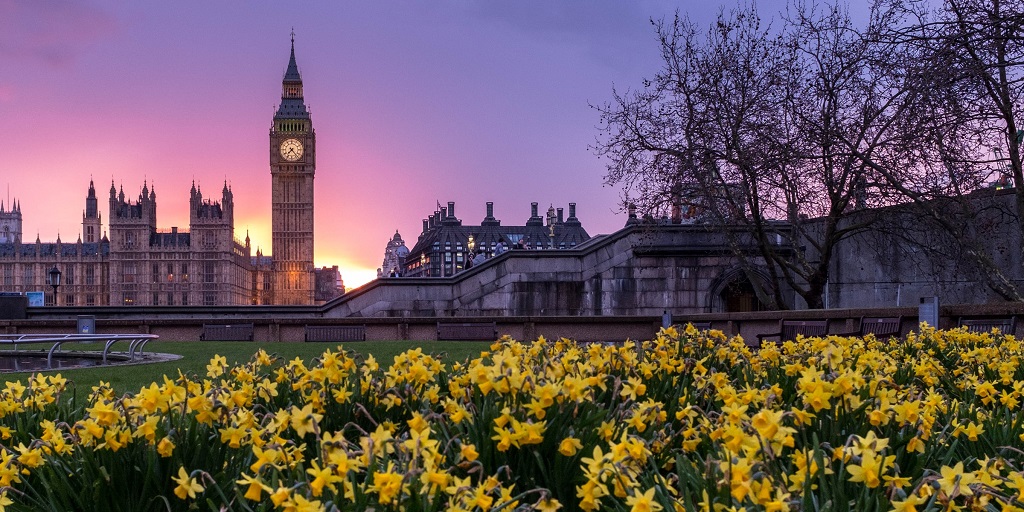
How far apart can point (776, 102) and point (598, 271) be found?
7.80m

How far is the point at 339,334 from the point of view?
2062 centimetres

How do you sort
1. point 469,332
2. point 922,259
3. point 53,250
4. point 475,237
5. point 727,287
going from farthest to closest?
point 53,250 → point 475,237 → point 727,287 → point 469,332 → point 922,259

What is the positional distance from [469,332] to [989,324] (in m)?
11.5

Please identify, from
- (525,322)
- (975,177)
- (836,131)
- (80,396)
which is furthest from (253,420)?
(525,322)

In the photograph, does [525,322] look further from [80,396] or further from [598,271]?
[80,396]

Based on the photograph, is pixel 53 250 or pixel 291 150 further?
pixel 291 150

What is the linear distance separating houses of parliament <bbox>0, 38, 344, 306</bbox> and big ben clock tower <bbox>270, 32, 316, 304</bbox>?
149 millimetres

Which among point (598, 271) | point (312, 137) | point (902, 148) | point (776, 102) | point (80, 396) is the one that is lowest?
point (80, 396)

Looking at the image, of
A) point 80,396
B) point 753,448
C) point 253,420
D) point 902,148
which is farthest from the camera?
point 902,148

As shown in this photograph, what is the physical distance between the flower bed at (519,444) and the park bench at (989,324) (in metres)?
5.72

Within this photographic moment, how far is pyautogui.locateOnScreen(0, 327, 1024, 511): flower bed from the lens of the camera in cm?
216

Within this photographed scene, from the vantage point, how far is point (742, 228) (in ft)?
63.7

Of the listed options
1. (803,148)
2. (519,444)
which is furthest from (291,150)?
(519,444)

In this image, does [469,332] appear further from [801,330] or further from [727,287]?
[801,330]
